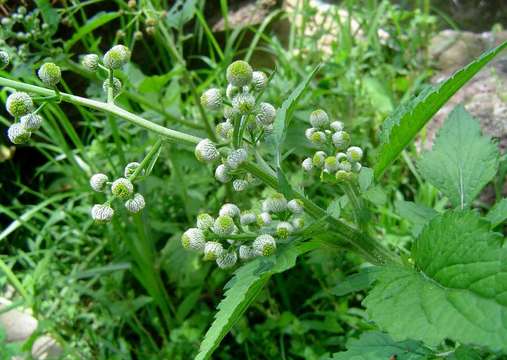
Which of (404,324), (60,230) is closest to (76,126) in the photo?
(60,230)

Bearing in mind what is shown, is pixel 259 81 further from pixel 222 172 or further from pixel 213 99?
pixel 222 172

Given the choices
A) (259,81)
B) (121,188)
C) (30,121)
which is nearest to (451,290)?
(259,81)

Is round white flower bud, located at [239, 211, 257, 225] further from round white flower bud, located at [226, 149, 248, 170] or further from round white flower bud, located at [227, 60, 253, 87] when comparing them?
round white flower bud, located at [227, 60, 253, 87]

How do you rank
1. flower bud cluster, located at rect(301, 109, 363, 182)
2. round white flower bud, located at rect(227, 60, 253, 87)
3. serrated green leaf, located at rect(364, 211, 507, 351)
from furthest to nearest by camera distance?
flower bud cluster, located at rect(301, 109, 363, 182) < round white flower bud, located at rect(227, 60, 253, 87) < serrated green leaf, located at rect(364, 211, 507, 351)

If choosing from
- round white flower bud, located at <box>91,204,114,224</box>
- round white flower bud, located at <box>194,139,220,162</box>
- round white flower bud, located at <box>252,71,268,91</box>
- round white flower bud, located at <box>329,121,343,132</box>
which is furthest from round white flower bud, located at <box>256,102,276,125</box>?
round white flower bud, located at <box>91,204,114,224</box>

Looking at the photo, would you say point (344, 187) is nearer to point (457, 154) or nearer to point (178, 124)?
point (457, 154)

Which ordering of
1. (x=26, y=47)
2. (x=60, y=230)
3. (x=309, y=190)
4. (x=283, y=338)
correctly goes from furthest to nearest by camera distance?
(x=60, y=230), (x=309, y=190), (x=283, y=338), (x=26, y=47)
